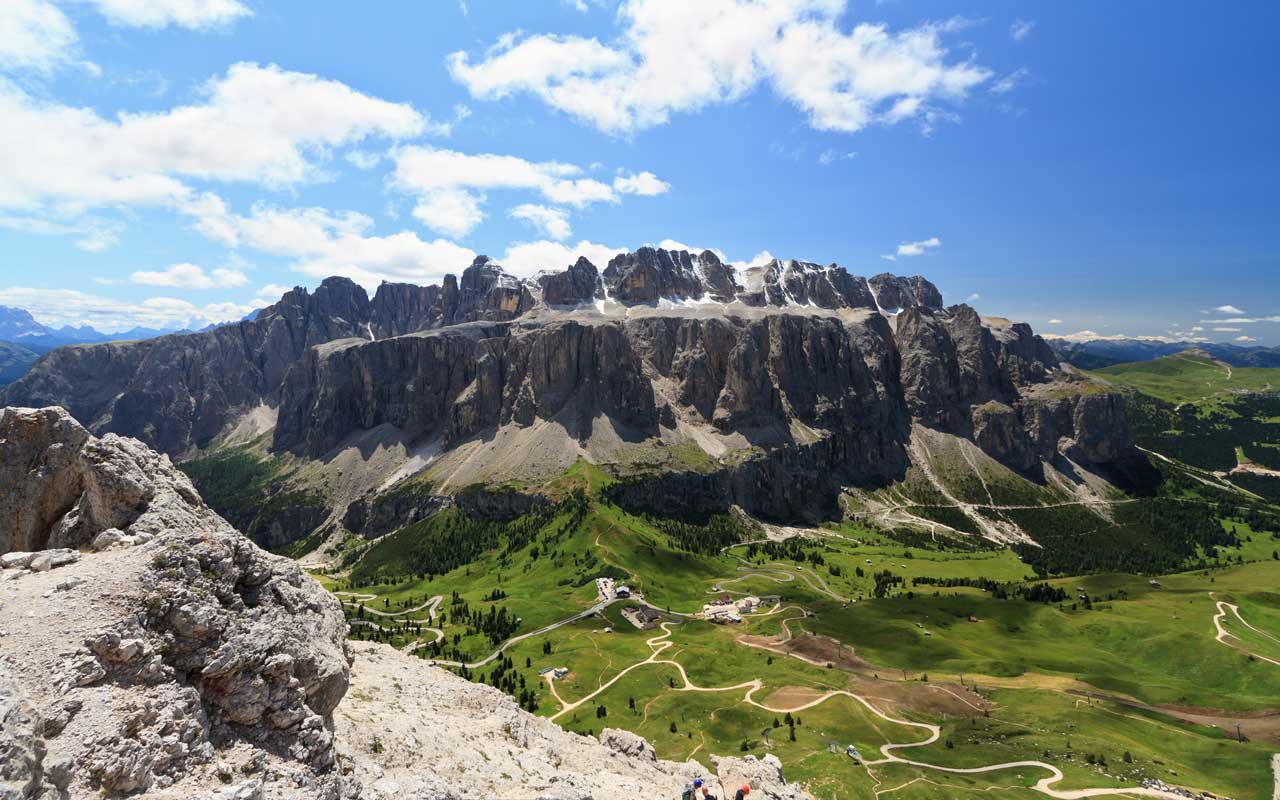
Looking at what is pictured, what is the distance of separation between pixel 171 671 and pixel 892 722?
83018 millimetres

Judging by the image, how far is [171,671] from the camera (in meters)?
20.9

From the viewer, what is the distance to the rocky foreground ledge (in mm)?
17531

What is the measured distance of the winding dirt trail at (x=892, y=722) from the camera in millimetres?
56781

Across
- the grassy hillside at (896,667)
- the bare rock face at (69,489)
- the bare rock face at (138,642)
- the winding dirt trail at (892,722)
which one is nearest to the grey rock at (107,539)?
the bare rock face at (138,642)

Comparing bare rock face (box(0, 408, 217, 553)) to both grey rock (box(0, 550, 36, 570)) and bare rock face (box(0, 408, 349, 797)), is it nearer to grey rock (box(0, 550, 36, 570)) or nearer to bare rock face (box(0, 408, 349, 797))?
bare rock face (box(0, 408, 349, 797))

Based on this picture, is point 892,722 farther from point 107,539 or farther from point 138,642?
point 107,539

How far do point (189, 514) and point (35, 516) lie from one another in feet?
25.4

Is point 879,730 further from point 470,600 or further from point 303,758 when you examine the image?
point 470,600

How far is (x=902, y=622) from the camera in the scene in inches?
4948

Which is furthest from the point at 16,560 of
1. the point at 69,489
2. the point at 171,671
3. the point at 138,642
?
the point at 171,671

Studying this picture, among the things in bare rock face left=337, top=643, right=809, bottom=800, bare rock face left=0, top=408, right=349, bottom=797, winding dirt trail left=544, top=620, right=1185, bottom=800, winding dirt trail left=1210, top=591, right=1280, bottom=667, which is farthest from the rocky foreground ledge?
winding dirt trail left=1210, top=591, right=1280, bottom=667

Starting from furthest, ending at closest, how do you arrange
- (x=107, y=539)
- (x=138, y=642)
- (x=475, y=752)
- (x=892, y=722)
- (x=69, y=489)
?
1. (x=892, y=722)
2. (x=475, y=752)
3. (x=69, y=489)
4. (x=107, y=539)
5. (x=138, y=642)

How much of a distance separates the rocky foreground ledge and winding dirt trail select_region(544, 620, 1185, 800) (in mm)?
46894

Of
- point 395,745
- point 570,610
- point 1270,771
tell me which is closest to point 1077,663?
point 1270,771
